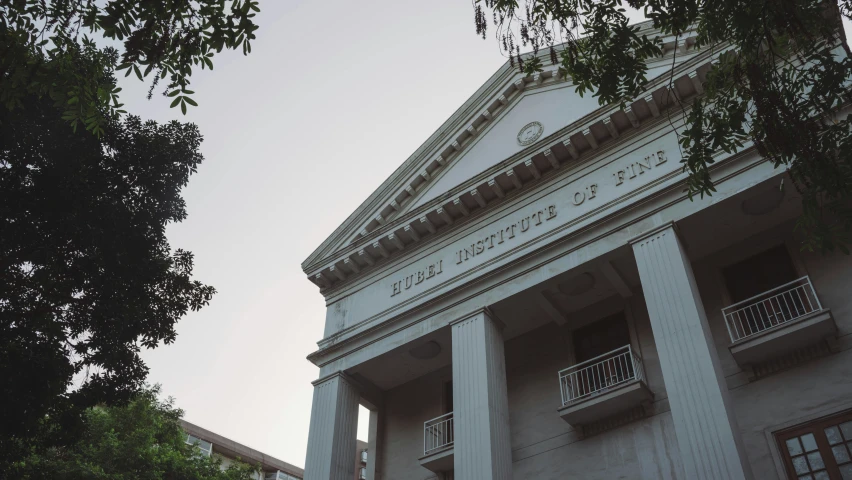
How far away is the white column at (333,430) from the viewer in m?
16.8

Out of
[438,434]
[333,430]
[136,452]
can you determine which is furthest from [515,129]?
[136,452]

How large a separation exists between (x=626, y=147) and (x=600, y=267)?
2935 mm

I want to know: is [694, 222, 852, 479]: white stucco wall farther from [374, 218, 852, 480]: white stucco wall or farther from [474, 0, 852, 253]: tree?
[474, 0, 852, 253]: tree

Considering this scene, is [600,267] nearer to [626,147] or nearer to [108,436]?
[626,147]

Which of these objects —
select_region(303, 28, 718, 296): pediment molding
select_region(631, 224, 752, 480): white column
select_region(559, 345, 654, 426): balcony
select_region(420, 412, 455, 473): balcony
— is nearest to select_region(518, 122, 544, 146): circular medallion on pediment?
select_region(303, 28, 718, 296): pediment molding

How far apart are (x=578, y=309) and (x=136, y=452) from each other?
13.9 metres

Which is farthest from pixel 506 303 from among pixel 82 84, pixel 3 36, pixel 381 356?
pixel 3 36

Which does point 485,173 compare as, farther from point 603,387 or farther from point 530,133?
point 603,387

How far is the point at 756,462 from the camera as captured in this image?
1256 centimetres

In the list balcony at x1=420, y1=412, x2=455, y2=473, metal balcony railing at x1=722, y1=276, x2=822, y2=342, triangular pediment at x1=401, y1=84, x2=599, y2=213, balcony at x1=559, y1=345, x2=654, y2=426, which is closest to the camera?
metal balcony railing at x1=722, y1=276, x2=822, y2=342

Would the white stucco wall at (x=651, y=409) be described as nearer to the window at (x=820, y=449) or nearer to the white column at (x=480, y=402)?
the window at (x=820, y=449)

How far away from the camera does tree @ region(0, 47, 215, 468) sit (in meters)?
11.5

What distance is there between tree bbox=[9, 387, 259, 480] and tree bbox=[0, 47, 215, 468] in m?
6.24

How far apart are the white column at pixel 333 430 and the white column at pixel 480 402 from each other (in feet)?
10.7
